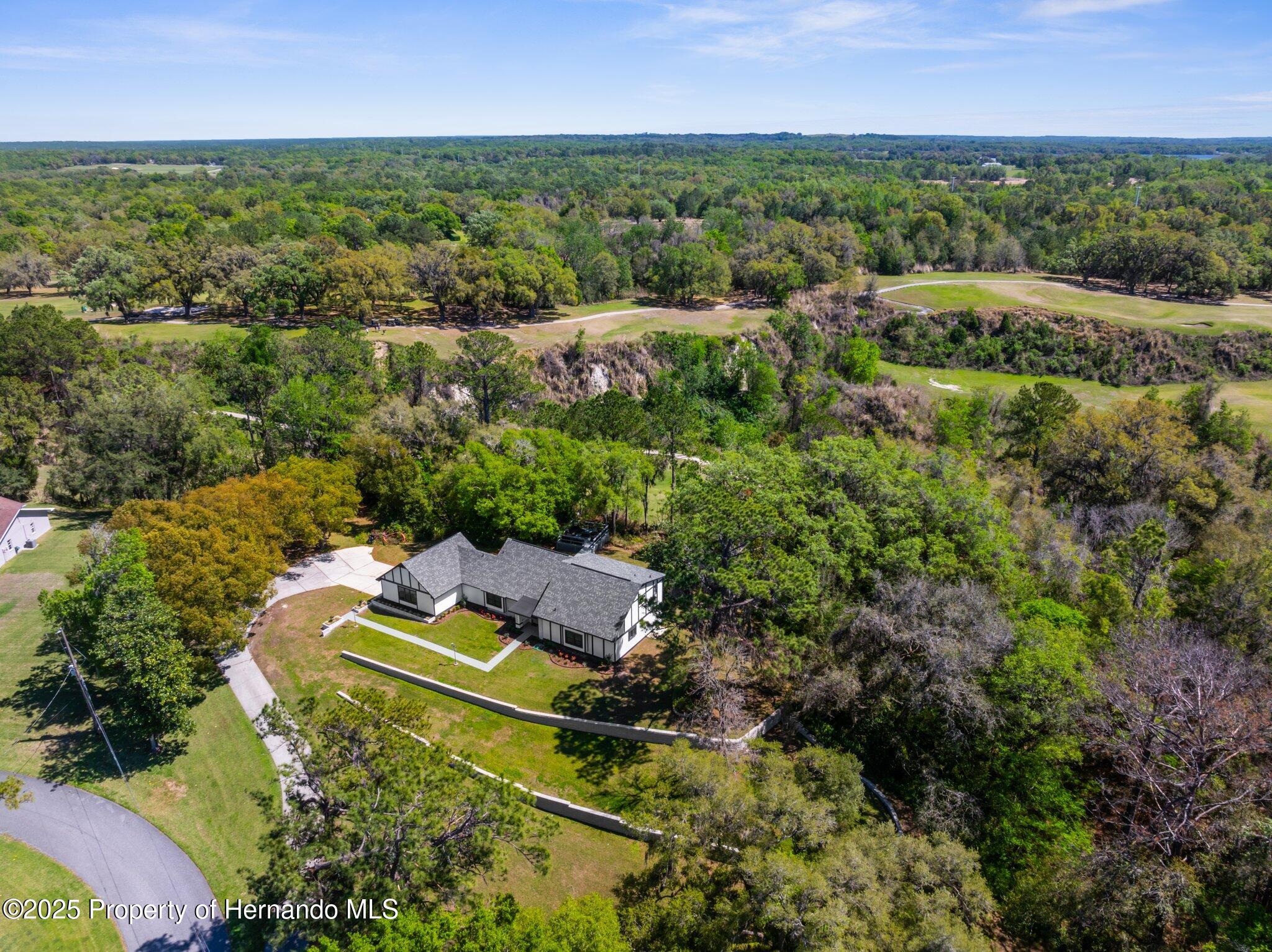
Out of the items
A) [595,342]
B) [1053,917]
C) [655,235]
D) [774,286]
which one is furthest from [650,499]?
[655,235]

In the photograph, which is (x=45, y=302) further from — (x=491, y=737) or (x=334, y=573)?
(x=491, y=737)

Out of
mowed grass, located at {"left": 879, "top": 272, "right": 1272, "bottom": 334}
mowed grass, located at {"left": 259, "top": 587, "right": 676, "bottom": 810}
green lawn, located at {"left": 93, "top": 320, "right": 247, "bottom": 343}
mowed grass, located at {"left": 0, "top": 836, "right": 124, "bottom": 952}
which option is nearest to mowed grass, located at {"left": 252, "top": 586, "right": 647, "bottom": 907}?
mowed grass, located at {"left": 259, "top": 587, "right": 676, "bottom": 810}

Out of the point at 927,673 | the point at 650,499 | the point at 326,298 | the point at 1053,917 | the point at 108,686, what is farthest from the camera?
the point at 326,298

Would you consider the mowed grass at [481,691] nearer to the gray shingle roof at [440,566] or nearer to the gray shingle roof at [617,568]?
the gray shingle roof at [440,566]

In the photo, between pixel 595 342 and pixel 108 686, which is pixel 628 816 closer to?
pixel 108 686

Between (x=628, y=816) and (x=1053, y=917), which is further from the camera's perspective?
(x=628, y=816)

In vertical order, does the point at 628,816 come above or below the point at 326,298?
below

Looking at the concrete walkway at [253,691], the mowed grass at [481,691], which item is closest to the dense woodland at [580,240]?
the mowed grass at [481,691]

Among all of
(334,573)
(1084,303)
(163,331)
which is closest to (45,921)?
(334,573)
